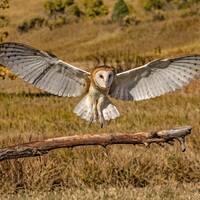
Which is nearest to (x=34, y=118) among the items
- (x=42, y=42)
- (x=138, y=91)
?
(x=138, y=91)

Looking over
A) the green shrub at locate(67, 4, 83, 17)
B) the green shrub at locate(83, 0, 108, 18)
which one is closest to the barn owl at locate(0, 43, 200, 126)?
the green shrub at locate(83, 0, 108, 18)

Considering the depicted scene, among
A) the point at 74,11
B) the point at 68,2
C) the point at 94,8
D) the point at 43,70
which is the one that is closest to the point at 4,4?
the point at 43,70

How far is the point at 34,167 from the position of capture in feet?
24.3

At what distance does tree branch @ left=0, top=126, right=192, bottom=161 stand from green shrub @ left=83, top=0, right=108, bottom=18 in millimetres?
53671

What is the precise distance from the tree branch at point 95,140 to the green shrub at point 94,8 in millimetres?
53671

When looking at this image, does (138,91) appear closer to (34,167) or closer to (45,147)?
(45,147)

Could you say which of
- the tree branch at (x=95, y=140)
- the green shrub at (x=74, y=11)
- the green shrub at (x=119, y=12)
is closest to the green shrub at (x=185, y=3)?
the green shrub at (x=119, y=12)

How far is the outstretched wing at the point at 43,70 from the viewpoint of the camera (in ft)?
18.3

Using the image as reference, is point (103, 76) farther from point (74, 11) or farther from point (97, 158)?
point (74, 11)

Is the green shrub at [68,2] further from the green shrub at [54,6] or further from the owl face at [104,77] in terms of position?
the owl face at [104,77]

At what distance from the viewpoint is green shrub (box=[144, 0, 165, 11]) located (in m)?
61.1

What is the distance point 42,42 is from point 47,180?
142 feet

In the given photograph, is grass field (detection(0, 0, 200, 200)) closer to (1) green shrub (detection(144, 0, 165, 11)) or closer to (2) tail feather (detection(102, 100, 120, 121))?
(2) tail feather (detection(102, 100, 120, 121))

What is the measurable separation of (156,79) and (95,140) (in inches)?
27.2
